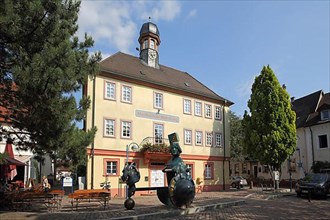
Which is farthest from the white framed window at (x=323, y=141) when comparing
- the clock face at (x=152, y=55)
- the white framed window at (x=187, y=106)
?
the clock face at (x=152, y=55)

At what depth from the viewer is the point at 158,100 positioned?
2775 centimetres

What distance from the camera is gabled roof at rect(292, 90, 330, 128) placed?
115 ft

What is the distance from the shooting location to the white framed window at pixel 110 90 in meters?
24.4

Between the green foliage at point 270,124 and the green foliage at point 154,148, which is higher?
the green foliage at point 270,124

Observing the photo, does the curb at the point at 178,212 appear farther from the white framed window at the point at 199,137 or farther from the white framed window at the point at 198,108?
the white framed window at the point at 198,108

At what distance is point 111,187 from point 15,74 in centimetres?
1609

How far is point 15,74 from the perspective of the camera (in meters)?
8.59

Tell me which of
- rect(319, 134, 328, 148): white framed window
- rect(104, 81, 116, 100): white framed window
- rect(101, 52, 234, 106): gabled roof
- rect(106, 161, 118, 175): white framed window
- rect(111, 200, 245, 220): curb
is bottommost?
rect(111, 200, 245, 220): curb

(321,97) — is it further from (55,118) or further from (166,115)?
(55,118)

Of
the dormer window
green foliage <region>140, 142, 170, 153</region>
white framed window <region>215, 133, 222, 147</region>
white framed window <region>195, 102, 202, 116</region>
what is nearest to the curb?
green foliage <region>140, 142, 170, 153</region>

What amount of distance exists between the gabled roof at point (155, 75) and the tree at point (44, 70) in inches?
507

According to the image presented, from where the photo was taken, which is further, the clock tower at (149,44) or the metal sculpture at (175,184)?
the clock tower at (149,44)

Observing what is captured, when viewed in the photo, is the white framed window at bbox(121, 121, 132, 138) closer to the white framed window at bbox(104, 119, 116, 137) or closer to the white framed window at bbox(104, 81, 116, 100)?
the white framed window at bbox(104, 119, 116, 137)

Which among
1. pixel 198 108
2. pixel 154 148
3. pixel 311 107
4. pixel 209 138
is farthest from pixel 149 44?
pixel 311 107
